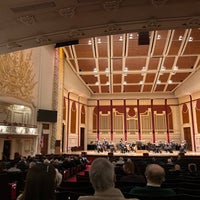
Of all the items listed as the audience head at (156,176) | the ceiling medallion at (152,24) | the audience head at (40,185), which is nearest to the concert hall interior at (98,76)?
the ceiling medallion at (152,24)

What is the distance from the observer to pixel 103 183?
1.36m

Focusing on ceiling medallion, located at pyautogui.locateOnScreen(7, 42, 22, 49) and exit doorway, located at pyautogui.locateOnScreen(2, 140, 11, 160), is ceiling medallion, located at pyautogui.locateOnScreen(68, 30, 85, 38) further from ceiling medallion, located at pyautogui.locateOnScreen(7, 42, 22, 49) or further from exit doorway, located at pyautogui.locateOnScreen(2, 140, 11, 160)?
exit doorway, located at pyautogui.locateOnScreen(2, 140, 11, 160)

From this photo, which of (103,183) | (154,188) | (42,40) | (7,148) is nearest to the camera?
(103,183)

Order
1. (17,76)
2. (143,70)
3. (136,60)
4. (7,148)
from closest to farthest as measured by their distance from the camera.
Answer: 1. (7,148)
2. (17,76)
3. (136,60)
4. (143,70)

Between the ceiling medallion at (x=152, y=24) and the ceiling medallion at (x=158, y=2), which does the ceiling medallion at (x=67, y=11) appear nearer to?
the ceiling medallion at (x=158, y=2)

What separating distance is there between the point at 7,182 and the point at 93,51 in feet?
43.2

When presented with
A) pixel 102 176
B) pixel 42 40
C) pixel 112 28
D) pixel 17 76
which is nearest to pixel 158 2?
pixel 112 28

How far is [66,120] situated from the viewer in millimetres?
17844

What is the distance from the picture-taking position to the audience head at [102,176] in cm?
136

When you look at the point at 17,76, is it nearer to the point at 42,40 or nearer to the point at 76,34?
the point at 42,40

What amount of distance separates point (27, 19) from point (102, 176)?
4.08 metres

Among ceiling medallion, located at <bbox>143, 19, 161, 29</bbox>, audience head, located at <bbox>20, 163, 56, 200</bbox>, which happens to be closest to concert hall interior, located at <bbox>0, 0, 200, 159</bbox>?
ceiling medallion, located at <bbox>143, 19, 161, 29</bbox>

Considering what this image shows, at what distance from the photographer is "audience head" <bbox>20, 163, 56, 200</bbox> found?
1383 mm

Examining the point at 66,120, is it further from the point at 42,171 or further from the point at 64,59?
the point at 42,171
